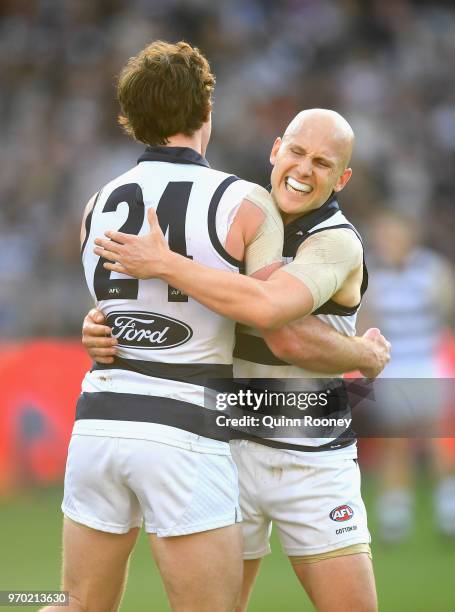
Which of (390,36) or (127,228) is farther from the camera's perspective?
(390,36)

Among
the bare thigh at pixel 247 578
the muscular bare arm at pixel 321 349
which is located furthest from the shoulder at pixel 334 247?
the bare thigh at pixel 247 578

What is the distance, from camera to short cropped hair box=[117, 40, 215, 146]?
12.3 ft

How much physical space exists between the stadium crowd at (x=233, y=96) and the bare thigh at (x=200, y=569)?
7677mm

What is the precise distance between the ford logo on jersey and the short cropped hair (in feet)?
2.07

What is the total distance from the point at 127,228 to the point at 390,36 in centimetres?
1078

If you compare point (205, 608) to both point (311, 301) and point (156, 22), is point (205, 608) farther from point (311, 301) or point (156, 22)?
point (156, 22)

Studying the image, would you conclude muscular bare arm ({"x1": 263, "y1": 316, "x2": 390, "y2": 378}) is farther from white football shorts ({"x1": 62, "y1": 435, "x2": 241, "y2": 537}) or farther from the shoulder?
white football shorts ({"x1": 62, "y1": 435, "x2": 241, "y2": 537})

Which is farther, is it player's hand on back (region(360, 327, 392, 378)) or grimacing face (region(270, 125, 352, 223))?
player's hand on back (region(360, 327, 392, 378))

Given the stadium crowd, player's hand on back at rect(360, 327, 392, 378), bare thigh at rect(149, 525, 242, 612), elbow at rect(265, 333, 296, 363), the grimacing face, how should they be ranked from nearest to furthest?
bare thigh at rect(149, 525, 242, 612) < elbow at rect(265, 333, 296, 363) < the grimacing face < player's hand on back at rect(360, 327, 392, 378) < the stadium crowd

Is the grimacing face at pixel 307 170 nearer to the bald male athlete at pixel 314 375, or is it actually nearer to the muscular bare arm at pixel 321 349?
the bald male athlete at pixel 314 375

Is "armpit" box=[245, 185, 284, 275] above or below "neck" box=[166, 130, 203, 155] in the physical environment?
below

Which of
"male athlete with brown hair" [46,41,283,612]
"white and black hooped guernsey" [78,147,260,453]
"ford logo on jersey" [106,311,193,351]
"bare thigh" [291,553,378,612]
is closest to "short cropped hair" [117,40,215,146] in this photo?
"male athlete with brown hair" [46,41,283,612]

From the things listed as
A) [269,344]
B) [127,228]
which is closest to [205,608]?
[269,344]

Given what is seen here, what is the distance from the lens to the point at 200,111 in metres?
3.81
